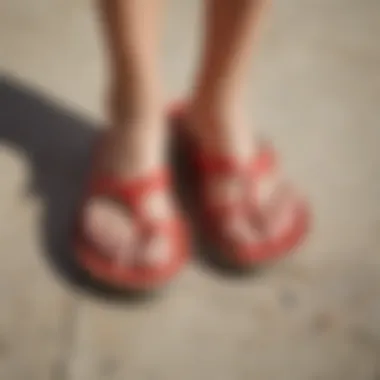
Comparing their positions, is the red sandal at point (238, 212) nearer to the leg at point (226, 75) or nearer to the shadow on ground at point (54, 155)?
the leg at point (226, 75)

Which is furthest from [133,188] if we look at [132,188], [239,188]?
[239,188]

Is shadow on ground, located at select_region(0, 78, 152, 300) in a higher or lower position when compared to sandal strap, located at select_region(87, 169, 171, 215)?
lower

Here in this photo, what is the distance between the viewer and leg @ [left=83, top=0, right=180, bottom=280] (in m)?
0.80

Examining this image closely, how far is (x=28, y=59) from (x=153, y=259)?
423 millimetres

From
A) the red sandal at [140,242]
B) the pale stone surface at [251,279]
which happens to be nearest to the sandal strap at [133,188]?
the red sandal at [140,242]

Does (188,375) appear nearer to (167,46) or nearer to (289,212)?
(289,212)

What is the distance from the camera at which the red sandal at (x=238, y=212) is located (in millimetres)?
892

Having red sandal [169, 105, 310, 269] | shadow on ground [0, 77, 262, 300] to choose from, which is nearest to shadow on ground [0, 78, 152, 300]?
shadow on ground [0, 77, 262, 300]

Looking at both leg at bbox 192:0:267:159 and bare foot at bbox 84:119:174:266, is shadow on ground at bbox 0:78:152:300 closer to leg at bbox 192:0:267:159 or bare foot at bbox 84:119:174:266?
bare foot at bbox 84:119:174:266

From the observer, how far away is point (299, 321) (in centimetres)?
88

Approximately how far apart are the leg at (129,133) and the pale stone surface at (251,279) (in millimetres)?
71

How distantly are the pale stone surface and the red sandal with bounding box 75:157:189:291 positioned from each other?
3cm

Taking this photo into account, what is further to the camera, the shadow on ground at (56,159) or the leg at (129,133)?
the shadow on ground at (56,159)

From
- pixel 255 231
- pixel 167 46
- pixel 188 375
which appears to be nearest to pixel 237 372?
pixel 188 375
